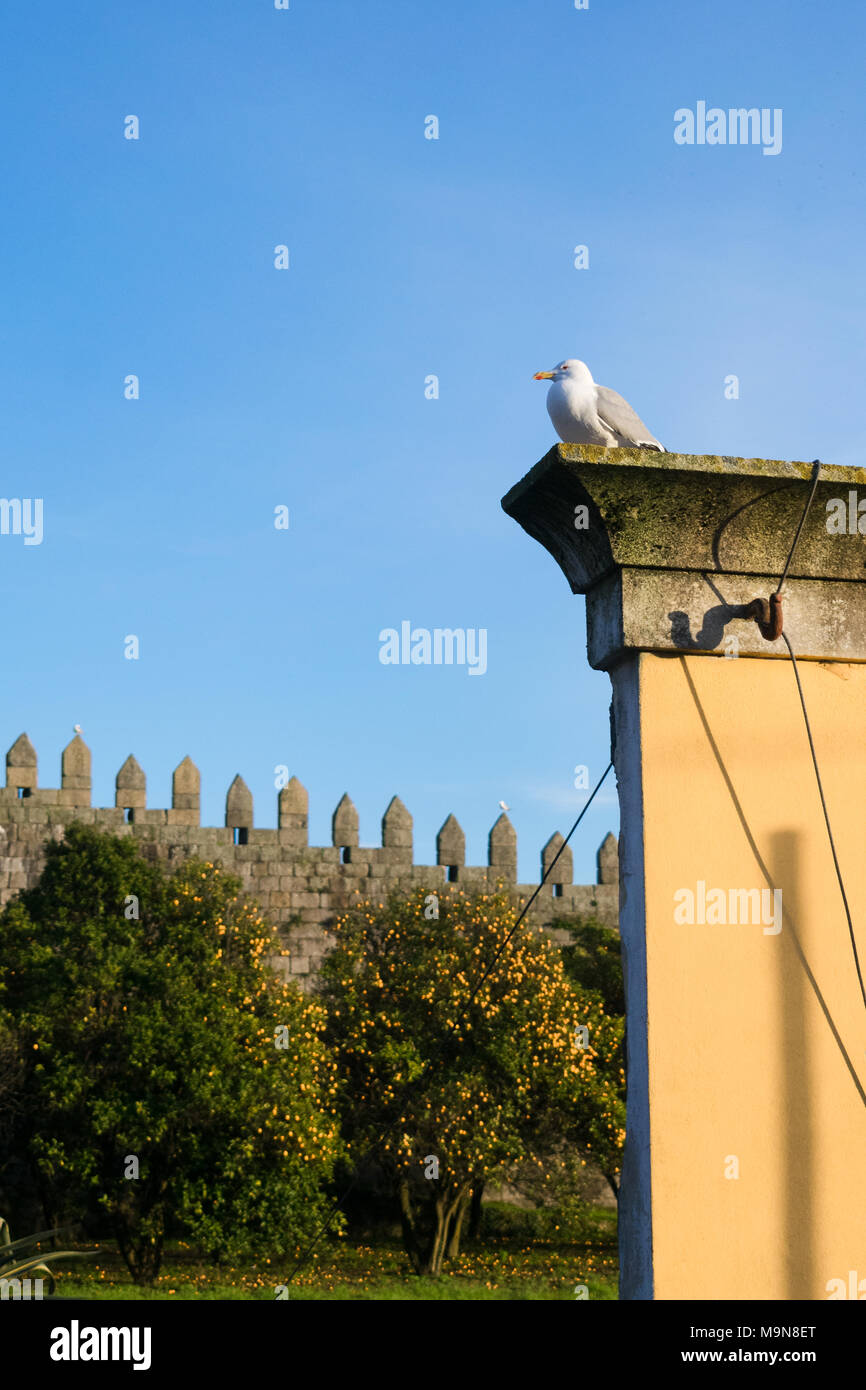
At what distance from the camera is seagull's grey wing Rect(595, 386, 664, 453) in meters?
3.21

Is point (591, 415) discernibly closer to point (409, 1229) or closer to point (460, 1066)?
point (460, 1066)

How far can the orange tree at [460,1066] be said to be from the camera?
14.8m

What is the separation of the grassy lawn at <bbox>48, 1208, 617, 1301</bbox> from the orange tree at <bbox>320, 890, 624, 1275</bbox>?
0.65 m

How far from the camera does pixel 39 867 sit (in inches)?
669

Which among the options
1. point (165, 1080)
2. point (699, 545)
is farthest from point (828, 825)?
point (165, 1080)

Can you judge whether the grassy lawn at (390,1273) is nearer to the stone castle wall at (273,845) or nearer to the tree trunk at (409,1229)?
the tree trunk at (409,1229)

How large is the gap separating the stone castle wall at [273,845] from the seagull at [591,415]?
1419 centimetres

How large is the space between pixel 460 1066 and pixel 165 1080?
345 centimetres

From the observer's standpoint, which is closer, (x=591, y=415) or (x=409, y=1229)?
(x=591, y=415)

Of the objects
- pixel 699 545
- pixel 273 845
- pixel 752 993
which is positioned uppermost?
pixel 273 845

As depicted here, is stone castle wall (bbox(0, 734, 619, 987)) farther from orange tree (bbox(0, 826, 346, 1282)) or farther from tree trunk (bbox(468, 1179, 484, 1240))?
tree trunk (bbox(468, 1179, 484, 1240))

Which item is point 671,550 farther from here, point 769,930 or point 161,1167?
point 161,1167

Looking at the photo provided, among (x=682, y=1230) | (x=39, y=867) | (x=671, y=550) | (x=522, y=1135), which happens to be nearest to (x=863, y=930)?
(x=682, y=1230)

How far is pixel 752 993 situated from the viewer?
2.73 meters
